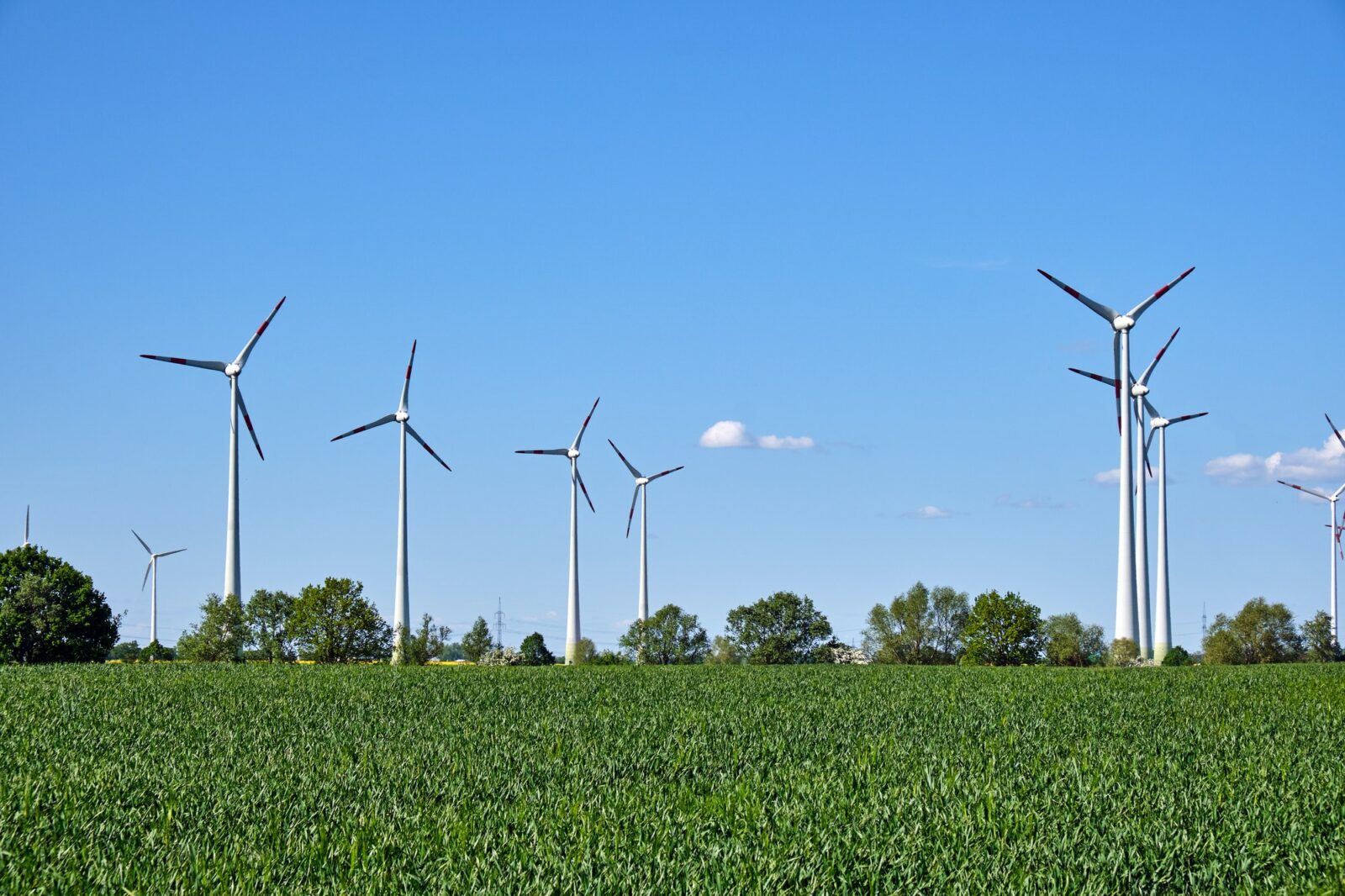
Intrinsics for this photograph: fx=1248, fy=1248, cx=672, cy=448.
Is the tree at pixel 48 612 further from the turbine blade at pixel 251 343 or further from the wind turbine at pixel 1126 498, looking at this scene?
the wind turbine at pixel 1126 498

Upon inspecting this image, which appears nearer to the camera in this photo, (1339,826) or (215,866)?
(215,866)

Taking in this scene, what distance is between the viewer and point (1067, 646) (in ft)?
293

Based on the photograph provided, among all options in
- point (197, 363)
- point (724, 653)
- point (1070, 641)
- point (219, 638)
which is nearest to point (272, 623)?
point (219, 638)

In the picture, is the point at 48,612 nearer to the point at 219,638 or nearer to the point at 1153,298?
the point at 219,638

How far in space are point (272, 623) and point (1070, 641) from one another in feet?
181

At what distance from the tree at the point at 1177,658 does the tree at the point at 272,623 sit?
54229mm

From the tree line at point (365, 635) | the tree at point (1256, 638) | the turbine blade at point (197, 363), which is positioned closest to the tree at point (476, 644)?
the tree line at point (365, 635)

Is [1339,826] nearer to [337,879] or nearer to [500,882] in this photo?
[500,882]

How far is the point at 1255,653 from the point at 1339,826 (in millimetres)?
107033

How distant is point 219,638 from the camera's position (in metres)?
77.2

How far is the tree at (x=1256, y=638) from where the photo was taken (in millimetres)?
114438

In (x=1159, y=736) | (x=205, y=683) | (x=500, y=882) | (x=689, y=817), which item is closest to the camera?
(x=500, y=882)

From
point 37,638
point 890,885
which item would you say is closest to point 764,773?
point 890,885

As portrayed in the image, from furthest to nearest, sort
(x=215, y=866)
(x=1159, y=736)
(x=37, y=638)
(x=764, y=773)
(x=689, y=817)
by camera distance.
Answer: (x=37, y=638)
(x=1159, y=736)
(x=764, y=773)
(x=689, y=817)
(x=215, y=866)
